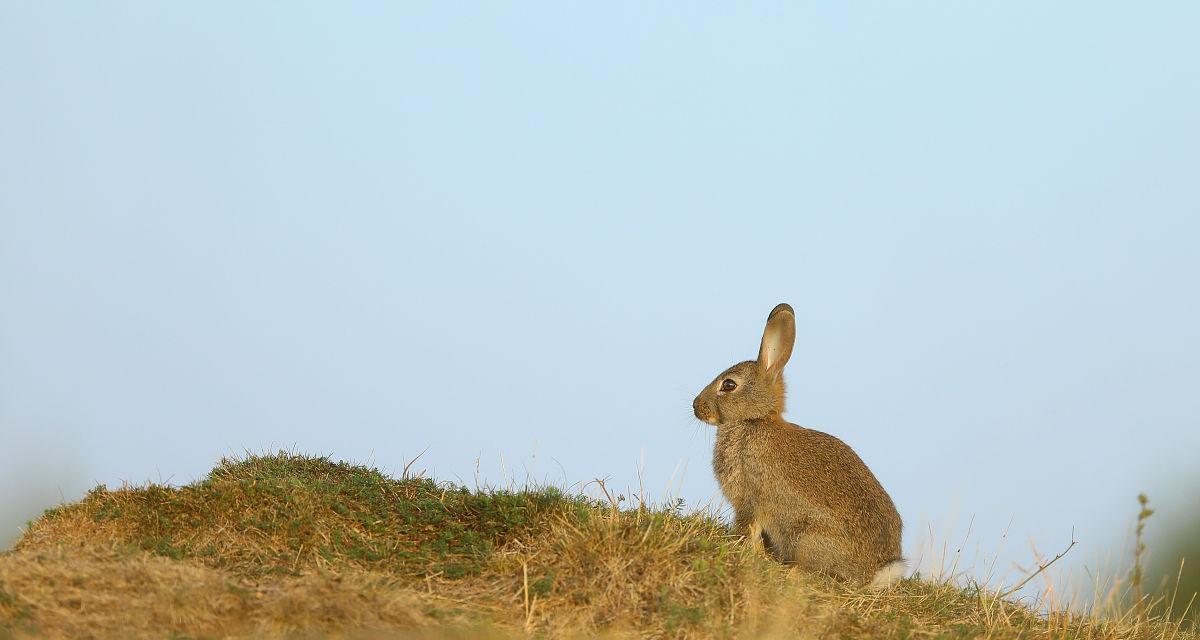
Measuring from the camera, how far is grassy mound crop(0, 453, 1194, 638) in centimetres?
672

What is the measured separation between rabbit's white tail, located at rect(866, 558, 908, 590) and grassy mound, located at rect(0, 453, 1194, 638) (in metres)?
0.20

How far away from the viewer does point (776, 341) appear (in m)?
10.5

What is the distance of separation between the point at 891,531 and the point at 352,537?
4.42m

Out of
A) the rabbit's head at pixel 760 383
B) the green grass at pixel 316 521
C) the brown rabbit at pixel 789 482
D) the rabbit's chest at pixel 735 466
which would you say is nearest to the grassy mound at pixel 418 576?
the green grass at pixel 316 521

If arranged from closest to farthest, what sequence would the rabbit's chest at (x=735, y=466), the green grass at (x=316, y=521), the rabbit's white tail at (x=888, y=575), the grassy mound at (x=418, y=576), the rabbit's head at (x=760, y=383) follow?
1. the grassy mound at (x=418, y=576)
2. the green grass at (x=316, y=521)
3. the rabbit's white tail at (x=888, y=575)
4. the rabbit's chest at (x=735, y=466)
5. the rabbit's head at (x=760, y=383)

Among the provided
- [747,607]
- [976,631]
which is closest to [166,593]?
[747,607]

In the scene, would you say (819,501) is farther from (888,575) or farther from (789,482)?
(888,575)

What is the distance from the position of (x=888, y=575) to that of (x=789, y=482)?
108 centimetres

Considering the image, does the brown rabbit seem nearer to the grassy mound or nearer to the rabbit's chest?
the rabbit's chest

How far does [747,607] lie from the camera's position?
7.80m

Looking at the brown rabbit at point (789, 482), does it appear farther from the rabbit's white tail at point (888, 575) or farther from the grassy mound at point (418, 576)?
the grassy mound at point (418, 576)

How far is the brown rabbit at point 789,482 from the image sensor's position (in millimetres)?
9461

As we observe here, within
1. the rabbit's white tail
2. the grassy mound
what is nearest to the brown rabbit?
the rabbit's white tail

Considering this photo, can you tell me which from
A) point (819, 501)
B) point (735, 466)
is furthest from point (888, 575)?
point (735, 466)
